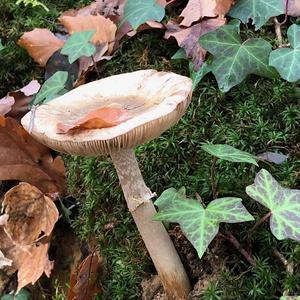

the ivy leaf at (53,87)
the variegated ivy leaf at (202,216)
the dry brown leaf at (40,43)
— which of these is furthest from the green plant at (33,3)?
the variegated ivy leaf at (202,216)

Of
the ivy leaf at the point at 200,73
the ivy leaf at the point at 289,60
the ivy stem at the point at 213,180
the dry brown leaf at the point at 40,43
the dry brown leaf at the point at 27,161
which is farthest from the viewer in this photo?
the dry brown leaf at the point at 40,43

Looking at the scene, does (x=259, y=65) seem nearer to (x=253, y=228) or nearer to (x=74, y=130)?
(x=253, y=228)

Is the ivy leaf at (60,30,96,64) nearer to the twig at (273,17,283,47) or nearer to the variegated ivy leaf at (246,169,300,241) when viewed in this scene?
the twig at (273,17,283,47)

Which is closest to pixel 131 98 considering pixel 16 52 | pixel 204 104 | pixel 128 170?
pixel 128 170

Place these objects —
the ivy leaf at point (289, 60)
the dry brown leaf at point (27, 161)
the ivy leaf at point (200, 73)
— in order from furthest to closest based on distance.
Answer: the dry brown leaf at point (27, 161) → the ivy leaf at point (200, 73) → the ivy leaf at point (289, 60)

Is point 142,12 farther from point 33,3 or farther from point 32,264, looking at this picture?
point 32,264

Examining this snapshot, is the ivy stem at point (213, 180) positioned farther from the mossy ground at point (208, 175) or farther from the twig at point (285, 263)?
the twig at point (285, 263)

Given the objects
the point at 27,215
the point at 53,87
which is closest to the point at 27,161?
the point at 27,215
